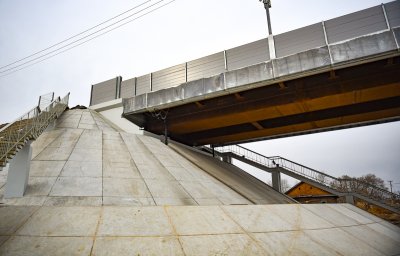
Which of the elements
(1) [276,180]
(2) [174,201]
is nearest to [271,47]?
(2) [174,201]

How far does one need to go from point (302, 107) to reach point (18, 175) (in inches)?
607

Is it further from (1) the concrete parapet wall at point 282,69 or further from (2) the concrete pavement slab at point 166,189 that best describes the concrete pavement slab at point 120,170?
(1) the concrete parapet wall at point 282,69

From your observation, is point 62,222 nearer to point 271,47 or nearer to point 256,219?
point 256,219

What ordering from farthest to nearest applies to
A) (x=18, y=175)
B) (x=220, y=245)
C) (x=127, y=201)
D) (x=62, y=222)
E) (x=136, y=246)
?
(x=127, y=201) < (x=18, y=175) < (x=62, y=222) < (x=220, y=245) < (x=136, y=246)

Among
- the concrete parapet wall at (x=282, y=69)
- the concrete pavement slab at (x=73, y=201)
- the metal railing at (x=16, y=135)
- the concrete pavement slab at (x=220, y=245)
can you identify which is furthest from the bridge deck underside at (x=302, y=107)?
the concrete pavement slab at (x=220, y=245)

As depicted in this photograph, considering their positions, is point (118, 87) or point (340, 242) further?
point (118, 87)

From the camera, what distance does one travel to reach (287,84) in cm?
1425

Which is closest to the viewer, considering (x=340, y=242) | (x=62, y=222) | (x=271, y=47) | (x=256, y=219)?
(x=62, y=222)

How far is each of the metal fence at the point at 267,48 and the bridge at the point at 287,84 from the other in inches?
1.7

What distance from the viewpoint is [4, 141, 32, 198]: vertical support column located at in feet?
25.1

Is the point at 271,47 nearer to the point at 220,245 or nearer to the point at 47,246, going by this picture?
the point at 220,245

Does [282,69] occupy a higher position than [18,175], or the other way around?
[282,69]

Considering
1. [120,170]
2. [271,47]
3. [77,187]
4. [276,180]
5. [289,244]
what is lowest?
[276,180]

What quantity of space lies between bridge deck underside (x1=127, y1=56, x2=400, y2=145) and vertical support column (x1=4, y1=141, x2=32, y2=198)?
10528 millimetres
